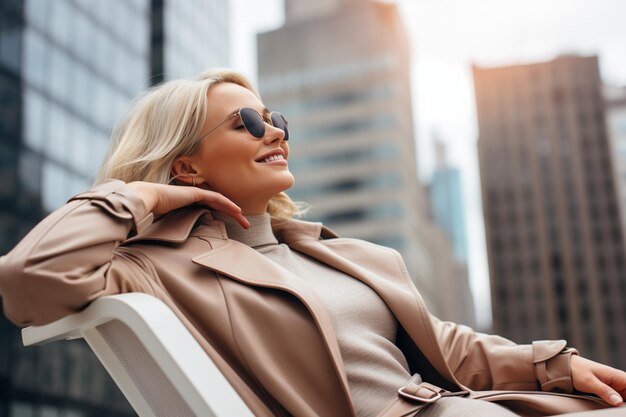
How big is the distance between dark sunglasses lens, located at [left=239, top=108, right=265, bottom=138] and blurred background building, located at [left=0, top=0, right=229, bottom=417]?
1794 centimetres

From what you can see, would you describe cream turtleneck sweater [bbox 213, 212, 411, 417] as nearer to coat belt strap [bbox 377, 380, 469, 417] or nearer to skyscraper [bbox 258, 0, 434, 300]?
coat belt strap [bbox 377, 380, 469, 417]

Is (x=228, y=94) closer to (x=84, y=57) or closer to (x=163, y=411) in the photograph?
(x=163, y=411)

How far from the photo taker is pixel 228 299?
203cm

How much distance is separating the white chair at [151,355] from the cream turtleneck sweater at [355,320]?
575 mm

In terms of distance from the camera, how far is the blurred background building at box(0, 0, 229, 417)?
70.8 feet

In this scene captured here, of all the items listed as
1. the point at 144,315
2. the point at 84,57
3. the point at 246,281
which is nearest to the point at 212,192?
the point at 246,281

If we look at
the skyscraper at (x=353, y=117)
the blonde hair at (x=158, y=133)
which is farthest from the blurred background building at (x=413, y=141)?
the blonde hair at (x=158, y=133)

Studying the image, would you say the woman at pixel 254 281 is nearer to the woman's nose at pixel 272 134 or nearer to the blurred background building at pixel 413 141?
the woman's nose at pixel 272 134

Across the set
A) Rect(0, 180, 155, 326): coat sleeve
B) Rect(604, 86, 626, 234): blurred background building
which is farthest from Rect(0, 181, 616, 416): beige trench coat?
Rect(604, 86, 626, 234): blurred background building

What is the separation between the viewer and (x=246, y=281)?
206cm

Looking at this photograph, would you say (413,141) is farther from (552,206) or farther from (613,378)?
(613,378)

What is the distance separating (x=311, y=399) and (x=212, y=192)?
2.43 ft

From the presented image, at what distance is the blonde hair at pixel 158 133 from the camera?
96.3 inches

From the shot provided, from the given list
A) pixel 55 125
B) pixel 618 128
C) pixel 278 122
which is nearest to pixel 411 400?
pixel 278 122
